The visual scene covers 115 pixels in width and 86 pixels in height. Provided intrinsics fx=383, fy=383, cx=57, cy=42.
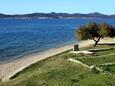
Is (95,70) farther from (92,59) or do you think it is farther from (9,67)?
(9,67)

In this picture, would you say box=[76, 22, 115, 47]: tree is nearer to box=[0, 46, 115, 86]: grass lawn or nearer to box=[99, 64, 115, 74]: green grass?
box=[0, 46, 115, 86]: grass lawn

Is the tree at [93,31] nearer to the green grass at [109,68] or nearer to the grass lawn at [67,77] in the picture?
the grass lawn at [67,77]

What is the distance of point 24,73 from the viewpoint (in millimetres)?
32344

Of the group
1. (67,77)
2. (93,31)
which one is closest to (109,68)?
(67,77)

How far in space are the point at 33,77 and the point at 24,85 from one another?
1996 millimetres

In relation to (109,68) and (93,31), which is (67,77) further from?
(93,31)

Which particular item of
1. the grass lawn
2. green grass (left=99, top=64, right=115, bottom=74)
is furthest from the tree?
green grass (left=99, top=64, right=115, bottom=74)

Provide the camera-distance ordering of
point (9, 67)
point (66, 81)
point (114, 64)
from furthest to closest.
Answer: point (9, 67) → point (114, 64) → point (66, 81)

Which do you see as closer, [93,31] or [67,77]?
[67,77]

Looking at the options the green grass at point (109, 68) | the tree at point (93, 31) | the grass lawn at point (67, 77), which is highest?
the green grass at point (109, 68)

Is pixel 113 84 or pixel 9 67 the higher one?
pixel 113 84

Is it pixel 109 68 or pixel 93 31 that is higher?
pixel 109 68

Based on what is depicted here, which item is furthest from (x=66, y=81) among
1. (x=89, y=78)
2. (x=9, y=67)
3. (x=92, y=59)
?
(x=9, y=67)

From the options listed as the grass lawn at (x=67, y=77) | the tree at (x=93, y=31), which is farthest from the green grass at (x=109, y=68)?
the tree at (x=93, y=31)
